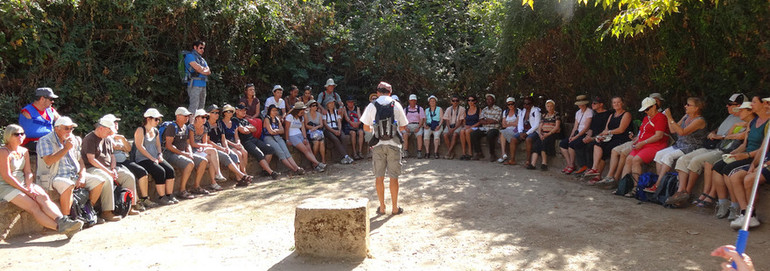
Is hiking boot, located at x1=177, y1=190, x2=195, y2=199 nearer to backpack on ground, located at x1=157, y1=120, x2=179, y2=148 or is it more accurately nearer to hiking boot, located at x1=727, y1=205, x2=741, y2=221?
backpack on ground, located at x1=157, y1=120, x2=179, y2=148

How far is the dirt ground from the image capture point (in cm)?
536

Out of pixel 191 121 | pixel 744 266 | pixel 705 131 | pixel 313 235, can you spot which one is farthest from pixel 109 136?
pixel 705 131

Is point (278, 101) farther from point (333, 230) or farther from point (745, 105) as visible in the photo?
point (745, 105)

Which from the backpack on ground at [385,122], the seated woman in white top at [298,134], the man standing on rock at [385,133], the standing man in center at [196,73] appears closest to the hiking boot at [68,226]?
the man standing on rock at [385,133]

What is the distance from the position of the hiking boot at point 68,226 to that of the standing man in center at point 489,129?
700 cm

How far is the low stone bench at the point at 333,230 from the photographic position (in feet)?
17.4

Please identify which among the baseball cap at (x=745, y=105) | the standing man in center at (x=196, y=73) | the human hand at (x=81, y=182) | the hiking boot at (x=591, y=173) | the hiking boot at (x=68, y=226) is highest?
the standing man in center at (x=196, y=73)

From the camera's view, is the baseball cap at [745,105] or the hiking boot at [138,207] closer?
the baseball cap at [745,105]

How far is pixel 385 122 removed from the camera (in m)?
7.08

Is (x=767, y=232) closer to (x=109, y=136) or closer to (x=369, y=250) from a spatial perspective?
(x=369, y=250)

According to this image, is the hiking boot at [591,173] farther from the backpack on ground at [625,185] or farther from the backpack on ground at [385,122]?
the backpack on ground at [385,122]

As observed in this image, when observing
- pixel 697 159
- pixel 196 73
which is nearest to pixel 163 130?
pixel 196 73

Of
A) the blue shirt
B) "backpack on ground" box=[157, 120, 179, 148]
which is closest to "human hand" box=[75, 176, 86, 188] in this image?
"backpack on ground" box=[157, 120, 179, 148]

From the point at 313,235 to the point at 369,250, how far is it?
555 millimetres
